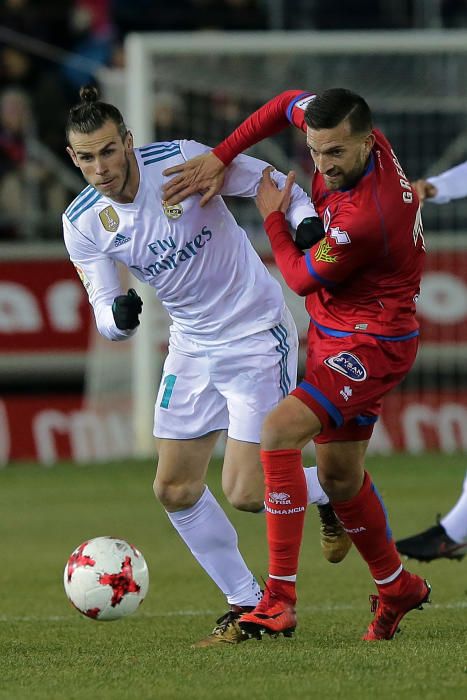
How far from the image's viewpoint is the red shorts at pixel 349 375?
532cm

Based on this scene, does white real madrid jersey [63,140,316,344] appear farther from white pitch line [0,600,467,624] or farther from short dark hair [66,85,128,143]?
white pitch line [0,600,467,624]

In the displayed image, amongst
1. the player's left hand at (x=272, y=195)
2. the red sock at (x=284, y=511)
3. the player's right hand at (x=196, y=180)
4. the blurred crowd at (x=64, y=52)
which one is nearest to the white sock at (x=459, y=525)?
the red sock at (x=284, y=511)

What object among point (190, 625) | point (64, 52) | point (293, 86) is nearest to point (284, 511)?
point (190, 625)

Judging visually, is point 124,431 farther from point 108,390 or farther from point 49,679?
point 49,679

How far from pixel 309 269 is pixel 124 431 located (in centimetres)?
820

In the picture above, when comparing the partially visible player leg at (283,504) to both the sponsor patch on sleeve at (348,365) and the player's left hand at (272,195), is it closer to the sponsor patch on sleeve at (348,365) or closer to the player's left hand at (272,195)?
the sponsor patch on sleeve at (348,365)

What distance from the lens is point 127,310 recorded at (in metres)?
5.54

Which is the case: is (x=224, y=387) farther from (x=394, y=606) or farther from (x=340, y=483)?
(x=394, y=606)

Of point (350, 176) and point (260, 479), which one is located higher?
point (350, 176)

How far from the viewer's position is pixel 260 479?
590cm

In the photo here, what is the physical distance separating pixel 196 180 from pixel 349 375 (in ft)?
3.66

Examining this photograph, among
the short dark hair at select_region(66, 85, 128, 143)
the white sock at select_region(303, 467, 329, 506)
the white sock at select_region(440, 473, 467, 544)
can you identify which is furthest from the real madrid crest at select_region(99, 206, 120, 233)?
the white sock at select_region(440, 473, 467, 544)

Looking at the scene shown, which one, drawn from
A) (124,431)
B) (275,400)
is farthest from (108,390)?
(275,400)

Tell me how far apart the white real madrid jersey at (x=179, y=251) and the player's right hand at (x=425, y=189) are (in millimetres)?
873
